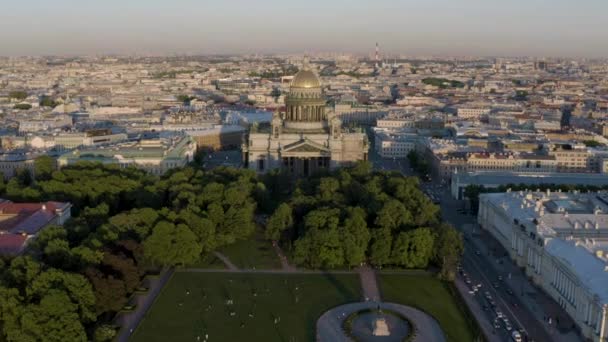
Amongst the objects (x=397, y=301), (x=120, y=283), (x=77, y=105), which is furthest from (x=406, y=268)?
(x=77, y=105)

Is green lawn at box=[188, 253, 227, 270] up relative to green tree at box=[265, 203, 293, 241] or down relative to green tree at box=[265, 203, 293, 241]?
down

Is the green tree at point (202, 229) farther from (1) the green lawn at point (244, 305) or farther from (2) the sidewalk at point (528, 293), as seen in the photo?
(2) the sidewalk at point (528, 293)

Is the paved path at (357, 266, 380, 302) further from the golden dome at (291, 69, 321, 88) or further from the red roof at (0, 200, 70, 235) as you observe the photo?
the golden dome at (291, 69, 321, 88)

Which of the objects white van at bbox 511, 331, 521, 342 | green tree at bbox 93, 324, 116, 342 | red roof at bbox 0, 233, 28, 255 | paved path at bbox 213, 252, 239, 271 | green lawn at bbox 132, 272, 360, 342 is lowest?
paved path at bbox 213, 252, 239, 271

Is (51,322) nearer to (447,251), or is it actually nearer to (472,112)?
(447,251)

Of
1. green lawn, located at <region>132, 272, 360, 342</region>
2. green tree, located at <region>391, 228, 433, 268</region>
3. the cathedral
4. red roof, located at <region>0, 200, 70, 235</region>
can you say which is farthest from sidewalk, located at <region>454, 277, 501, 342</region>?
the cathedral

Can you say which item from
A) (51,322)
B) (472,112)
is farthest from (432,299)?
(472,112)

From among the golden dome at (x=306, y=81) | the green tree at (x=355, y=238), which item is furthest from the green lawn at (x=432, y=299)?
the golden dome at (x=306, y=81)
